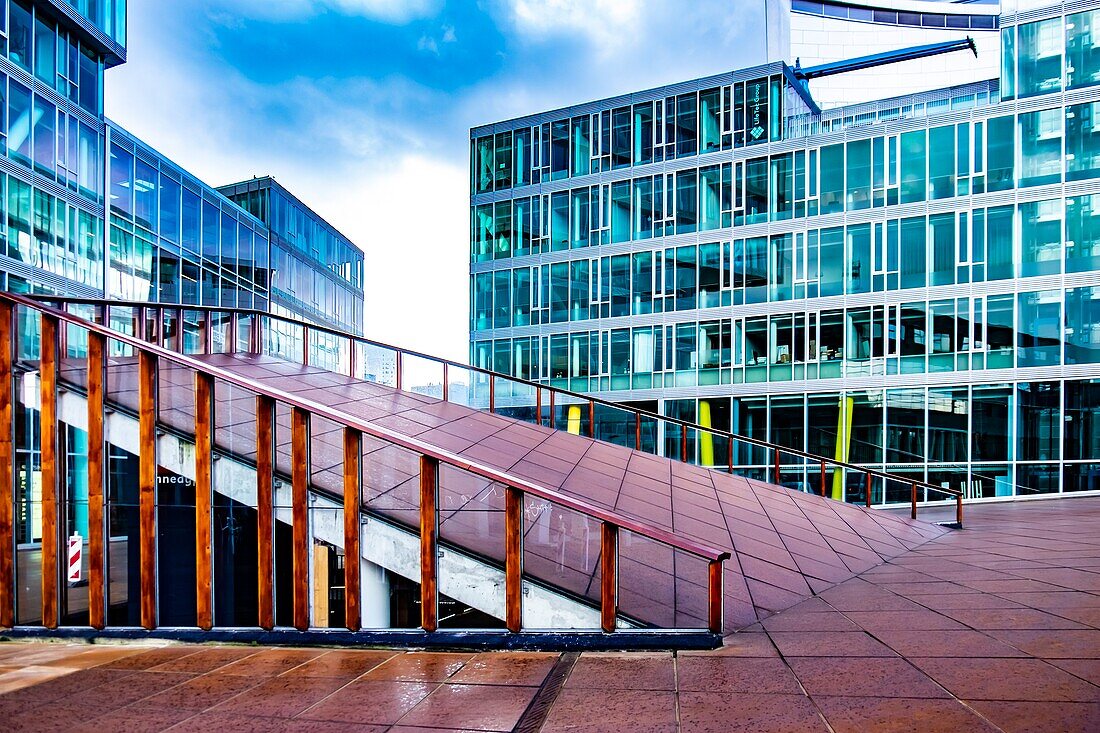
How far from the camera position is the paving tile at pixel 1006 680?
161 inches

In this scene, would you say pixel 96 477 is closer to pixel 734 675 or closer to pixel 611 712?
→ pixel 611 712

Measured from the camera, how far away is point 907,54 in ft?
120

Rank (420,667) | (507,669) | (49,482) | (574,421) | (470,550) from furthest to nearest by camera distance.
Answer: (574,421)
(49,482)
(470,550)
(420,667)
(507,669)

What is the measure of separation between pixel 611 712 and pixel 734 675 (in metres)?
0.95

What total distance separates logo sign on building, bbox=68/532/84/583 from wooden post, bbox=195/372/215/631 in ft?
3.78

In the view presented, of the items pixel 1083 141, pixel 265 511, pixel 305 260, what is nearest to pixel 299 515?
pixel 265 511

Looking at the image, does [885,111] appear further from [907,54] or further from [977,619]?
[977,619]

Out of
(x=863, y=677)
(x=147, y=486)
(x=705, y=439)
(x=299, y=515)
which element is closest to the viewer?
(x=863, y=677)

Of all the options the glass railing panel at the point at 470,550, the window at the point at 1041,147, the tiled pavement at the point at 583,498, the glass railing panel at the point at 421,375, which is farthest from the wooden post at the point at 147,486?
the window at the point at 1041,147

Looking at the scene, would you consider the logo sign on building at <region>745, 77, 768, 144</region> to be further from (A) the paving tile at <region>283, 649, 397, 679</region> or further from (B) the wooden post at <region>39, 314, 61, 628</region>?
(A) the paving tile at <region>283, 649, 397, 679</region>

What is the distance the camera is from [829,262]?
2844cm

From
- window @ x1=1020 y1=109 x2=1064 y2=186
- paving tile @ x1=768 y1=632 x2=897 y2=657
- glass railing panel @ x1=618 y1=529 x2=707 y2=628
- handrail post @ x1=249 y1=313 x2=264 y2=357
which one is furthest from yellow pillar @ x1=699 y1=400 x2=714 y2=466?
window @ x1=1020 y1=109 x2=1064 y2=186

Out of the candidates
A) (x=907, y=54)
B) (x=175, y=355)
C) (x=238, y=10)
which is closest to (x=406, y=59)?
(x=238, y=10)

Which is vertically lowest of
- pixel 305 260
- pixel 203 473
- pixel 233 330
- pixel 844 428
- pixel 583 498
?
pixel 844 428
